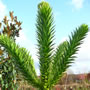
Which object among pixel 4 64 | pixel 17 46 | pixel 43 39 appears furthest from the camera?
pixel 4 64

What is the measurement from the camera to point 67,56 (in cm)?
211

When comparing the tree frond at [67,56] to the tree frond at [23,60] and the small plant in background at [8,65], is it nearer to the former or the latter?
the tree frond at [23,60]

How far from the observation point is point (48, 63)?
2111 mm

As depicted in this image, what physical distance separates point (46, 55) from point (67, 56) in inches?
7.7

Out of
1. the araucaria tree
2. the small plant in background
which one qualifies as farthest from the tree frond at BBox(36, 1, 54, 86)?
the small plant in background

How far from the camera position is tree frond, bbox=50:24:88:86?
82.7 inches

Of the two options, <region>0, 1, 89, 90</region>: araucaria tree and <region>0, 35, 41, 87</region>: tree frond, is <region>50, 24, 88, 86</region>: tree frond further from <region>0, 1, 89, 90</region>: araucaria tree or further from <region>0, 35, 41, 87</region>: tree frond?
<region>0, 35, 41, 87</region>: tree frond

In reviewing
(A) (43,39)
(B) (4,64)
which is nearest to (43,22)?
(A) (43,39)

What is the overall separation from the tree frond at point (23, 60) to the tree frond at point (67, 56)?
0.60 ft

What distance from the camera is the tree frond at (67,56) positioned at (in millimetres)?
2102

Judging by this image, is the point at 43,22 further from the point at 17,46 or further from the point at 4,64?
the point at 4,64

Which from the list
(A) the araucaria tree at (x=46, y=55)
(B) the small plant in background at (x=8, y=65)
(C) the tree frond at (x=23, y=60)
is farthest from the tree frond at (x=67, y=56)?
Answer: (B) the small plant in background at (x=8, y=65)

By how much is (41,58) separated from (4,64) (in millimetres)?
2910

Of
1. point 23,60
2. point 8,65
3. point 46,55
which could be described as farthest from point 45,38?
point 8,65
